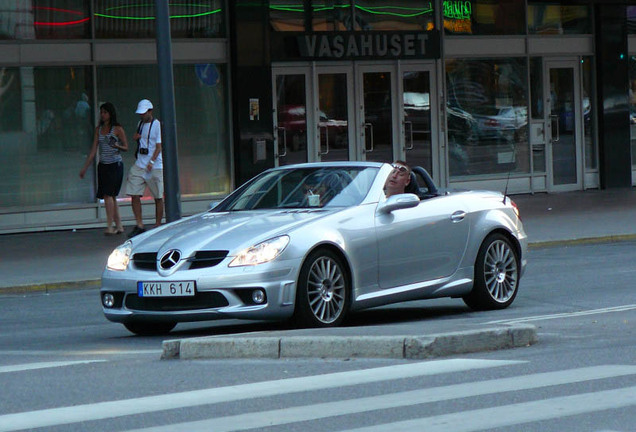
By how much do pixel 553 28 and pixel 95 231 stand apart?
10507 mm

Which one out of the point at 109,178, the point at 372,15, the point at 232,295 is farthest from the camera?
the point at 372,15

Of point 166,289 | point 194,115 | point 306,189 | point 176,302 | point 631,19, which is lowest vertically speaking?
point 176,302

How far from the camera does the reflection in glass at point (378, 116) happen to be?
24656mm

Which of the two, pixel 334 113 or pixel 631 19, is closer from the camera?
pixel 334 113

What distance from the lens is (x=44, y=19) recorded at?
21.4m

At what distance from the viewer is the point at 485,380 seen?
7773 millimetres

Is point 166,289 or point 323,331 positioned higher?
point 166,289

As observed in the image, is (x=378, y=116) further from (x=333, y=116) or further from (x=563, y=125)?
(x=563, y=125)

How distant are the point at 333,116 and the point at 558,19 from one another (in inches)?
217

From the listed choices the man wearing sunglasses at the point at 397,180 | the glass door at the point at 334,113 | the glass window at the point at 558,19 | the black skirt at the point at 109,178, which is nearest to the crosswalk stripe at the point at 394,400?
the man wearing sunglasses at the point at 397,180

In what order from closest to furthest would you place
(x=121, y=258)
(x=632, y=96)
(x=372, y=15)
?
(x=121, y=258), (x=372, y=15), (x=632, y=96)

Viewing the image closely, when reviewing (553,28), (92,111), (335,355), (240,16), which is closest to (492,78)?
(553,28)

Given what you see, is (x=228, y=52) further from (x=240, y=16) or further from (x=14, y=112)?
(x=14, y=112)

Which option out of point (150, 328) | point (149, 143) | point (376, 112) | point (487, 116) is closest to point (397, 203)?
point (150, 328)
